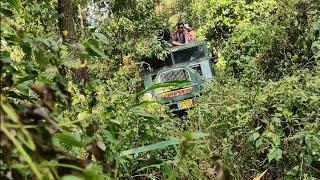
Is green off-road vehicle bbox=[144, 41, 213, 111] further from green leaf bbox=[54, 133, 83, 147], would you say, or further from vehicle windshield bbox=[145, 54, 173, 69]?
green leaf bbox=[54, 133, 83, 147]

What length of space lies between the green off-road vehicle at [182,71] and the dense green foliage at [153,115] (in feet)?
3.56

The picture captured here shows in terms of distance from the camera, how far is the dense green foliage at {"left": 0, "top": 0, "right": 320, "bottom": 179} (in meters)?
0.98

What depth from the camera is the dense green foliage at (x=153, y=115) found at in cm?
98

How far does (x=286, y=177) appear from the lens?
10.2 ft

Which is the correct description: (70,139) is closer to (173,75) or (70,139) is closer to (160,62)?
(173,75)

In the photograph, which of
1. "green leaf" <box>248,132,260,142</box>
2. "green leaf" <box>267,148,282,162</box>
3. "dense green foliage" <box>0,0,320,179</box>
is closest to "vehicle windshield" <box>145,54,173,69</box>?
"dense green foliage" <box>0,0,320,179</box>

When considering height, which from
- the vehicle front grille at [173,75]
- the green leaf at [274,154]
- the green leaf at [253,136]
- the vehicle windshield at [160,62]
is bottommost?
the green leaf at [274,154]

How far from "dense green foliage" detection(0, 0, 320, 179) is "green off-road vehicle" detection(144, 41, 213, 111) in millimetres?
1086

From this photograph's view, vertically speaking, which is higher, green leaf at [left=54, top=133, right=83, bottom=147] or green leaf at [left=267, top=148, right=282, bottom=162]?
green leaf at [left=54, top=133, right=83, bottom=147]

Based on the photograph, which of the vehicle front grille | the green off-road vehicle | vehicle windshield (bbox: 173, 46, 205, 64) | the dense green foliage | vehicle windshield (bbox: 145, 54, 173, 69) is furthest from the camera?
vehicle windshield (bbox: 145, 54, 173, 69)

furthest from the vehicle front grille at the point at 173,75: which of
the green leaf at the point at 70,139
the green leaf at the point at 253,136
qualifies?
the green leaf at the point at 70,139

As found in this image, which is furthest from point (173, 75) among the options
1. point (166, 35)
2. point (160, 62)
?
point (166, 35)

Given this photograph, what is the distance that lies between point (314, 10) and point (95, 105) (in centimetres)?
411

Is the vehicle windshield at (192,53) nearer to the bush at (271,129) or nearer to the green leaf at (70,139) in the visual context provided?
the bush at (271,129)
